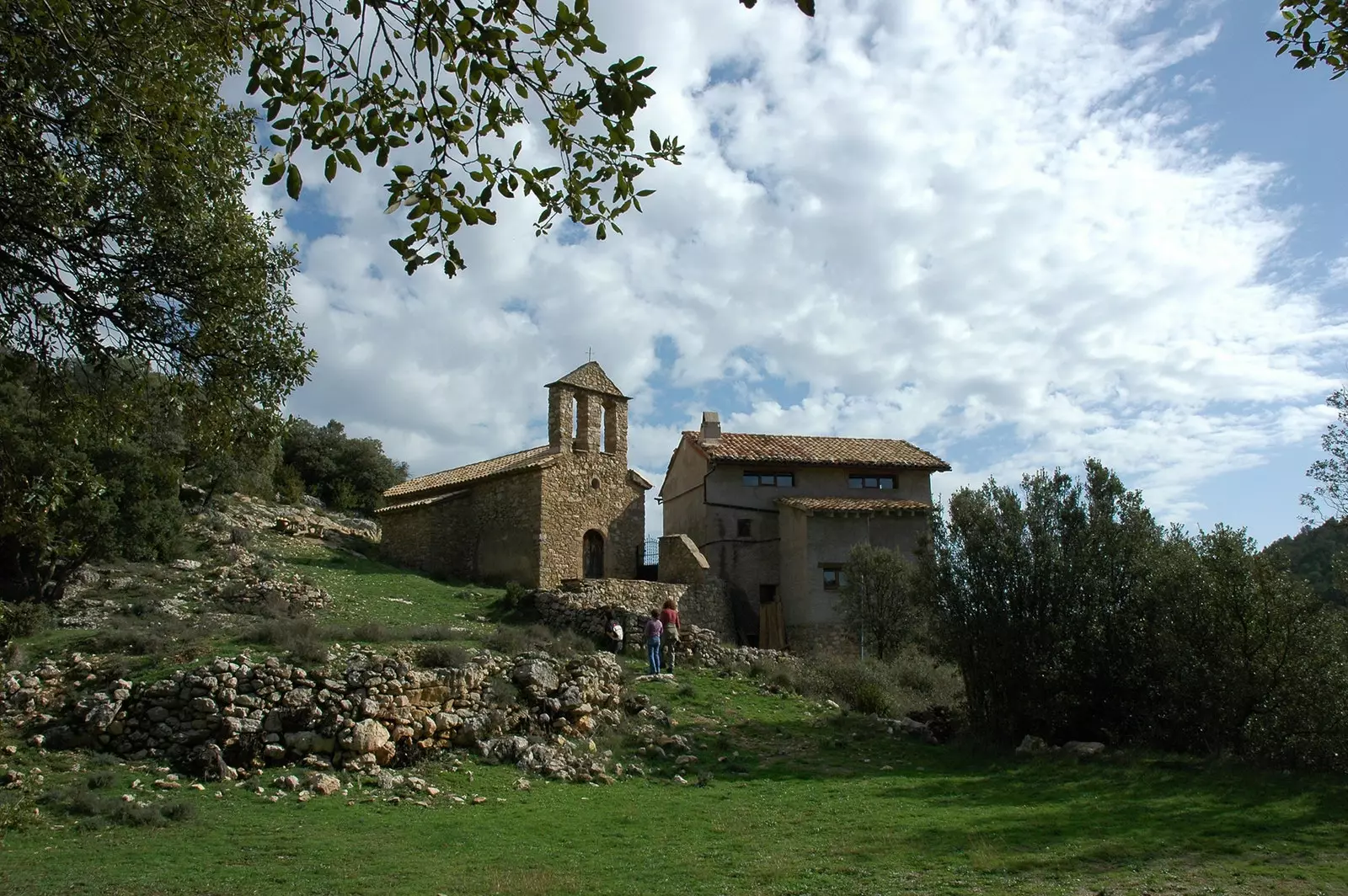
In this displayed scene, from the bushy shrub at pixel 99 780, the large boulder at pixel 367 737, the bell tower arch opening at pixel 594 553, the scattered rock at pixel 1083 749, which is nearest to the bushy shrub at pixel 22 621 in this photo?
the bushy shrub at pixel 99 780

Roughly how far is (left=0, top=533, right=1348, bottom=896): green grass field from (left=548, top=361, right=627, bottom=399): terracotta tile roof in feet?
57.0

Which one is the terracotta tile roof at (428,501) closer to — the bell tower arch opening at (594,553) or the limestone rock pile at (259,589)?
the bell tower arch opening at (594,553)

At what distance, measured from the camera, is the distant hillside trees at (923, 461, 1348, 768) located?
15.5 metres

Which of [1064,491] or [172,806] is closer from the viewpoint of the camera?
[172,806]

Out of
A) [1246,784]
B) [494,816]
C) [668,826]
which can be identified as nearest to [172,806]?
[494,816]

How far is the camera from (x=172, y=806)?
11.1m

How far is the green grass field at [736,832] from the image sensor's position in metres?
8.95

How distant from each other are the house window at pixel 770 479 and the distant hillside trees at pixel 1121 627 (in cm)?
1318

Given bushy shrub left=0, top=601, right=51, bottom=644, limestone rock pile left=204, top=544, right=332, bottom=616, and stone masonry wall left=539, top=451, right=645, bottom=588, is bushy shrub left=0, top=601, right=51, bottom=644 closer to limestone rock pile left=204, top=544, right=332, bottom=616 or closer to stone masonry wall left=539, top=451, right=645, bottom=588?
limestone rock pile left=204, top=544, right=332, bottom=616

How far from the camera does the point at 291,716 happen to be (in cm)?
1388

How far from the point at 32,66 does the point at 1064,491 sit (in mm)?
17629

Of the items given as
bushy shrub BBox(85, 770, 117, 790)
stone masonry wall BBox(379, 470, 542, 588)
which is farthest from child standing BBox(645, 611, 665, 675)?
bushy shrub BBox(85, 770, 117, 790)

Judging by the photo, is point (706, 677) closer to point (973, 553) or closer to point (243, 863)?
point (973, 553)

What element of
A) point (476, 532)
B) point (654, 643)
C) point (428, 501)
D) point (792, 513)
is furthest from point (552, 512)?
point (654, 643)
